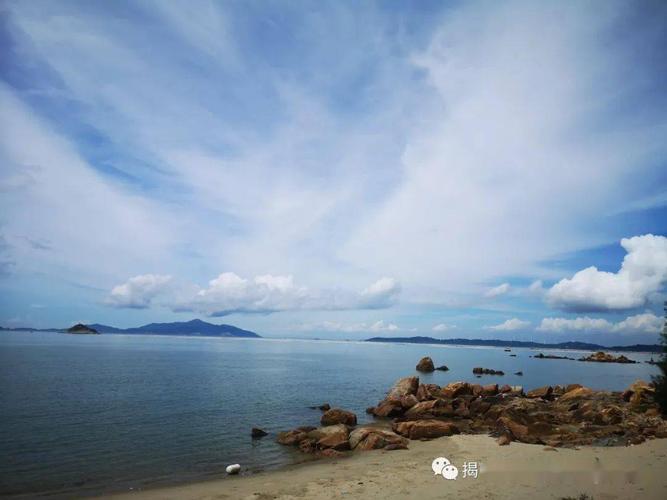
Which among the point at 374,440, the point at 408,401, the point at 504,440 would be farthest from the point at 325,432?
the point at 408,401

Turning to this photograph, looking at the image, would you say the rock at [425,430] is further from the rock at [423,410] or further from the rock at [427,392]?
the rock at [427,392]

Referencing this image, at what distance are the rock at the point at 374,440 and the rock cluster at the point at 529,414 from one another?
2668mm

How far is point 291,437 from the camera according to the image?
27328 mm

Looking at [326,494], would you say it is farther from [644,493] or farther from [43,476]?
[43,476]

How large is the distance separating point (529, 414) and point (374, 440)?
15502 mm

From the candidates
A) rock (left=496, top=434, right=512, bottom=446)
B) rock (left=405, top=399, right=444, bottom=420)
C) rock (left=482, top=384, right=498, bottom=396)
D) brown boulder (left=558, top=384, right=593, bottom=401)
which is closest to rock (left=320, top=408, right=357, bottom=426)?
rock (left=405, top=399, right=444, bottom=420)

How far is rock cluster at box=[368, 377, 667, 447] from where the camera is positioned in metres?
25.9

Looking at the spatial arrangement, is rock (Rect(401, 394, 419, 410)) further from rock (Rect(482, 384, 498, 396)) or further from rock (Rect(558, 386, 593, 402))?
rock (Rect(558, 386, 593, 402))

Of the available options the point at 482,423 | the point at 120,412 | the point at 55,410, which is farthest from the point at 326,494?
the point at 55,410

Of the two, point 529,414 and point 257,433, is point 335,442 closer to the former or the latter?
point 257,433

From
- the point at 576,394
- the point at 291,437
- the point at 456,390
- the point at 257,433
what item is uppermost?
the point at 576,394

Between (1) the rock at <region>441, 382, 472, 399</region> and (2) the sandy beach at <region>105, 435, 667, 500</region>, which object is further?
(1) the rock at <region>441, 382, 472, 399</region>

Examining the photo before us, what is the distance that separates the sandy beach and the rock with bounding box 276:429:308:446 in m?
4.43

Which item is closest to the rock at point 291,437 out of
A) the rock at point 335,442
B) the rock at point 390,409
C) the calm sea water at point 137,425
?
the calm sea water at point 137,425
